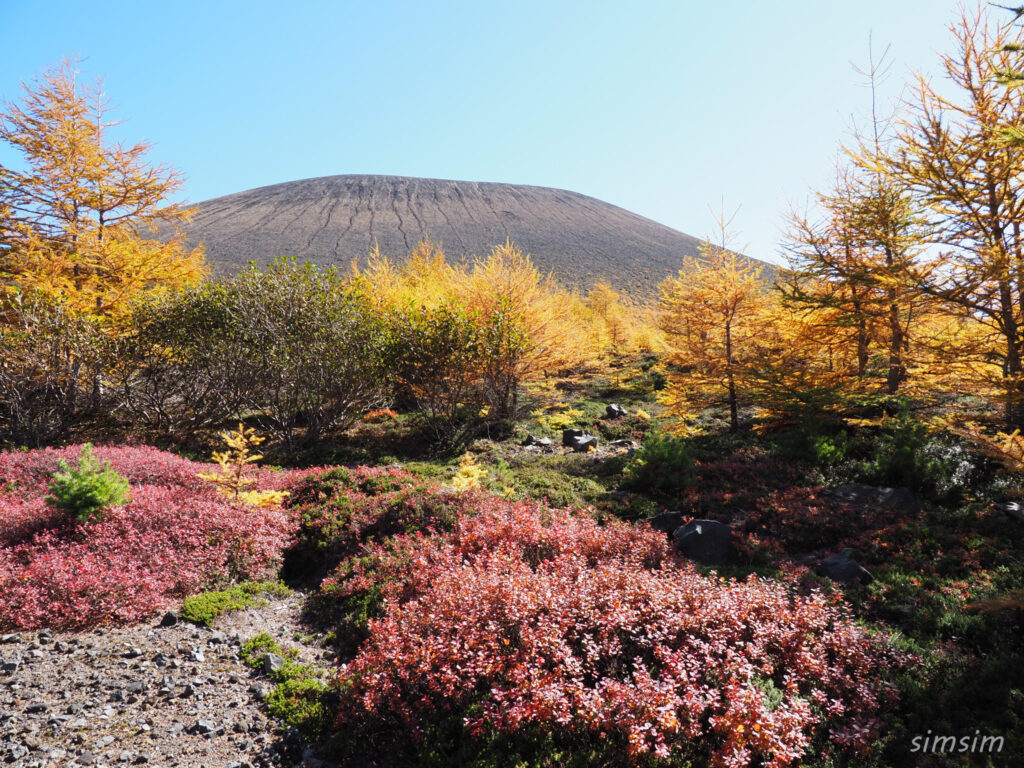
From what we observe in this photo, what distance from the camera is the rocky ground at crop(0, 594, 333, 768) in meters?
3.37

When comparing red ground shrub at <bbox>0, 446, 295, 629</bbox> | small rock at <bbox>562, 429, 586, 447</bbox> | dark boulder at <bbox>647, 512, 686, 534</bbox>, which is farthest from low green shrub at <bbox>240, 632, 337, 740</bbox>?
small rock at <bbox>562, 429, 586, 447</bbox>

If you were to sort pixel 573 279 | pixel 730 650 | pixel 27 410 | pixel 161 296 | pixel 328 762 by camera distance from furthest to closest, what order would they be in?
1. pixel 573 279
2. pixel 161 296
3. pixel 27 410
4. pixel 730 650
5. pixel 328 762

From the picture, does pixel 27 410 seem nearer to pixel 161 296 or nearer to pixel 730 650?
pixel 161 296

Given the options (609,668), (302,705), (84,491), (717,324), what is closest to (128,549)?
(84,491)

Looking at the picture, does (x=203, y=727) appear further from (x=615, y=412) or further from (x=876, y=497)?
(x=615, y=412)

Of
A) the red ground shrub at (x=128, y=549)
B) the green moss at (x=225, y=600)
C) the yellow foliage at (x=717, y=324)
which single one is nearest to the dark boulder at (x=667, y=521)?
the yellow foliage at (x=717, y=324)

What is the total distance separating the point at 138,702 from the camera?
387cm

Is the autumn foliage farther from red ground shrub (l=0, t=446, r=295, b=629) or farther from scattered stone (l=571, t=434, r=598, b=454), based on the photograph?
scattered stone (l=571, t=434, r=598, b=454)

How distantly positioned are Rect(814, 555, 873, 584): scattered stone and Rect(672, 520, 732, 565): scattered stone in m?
1.17

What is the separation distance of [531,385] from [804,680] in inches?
577

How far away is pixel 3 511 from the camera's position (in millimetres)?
6438

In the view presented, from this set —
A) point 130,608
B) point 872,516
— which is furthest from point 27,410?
point 872,516

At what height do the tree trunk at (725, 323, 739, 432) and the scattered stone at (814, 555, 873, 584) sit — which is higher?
the tree trunk at (725, 323, 739, 432)

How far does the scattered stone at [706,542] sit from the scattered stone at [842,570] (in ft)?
3.83
